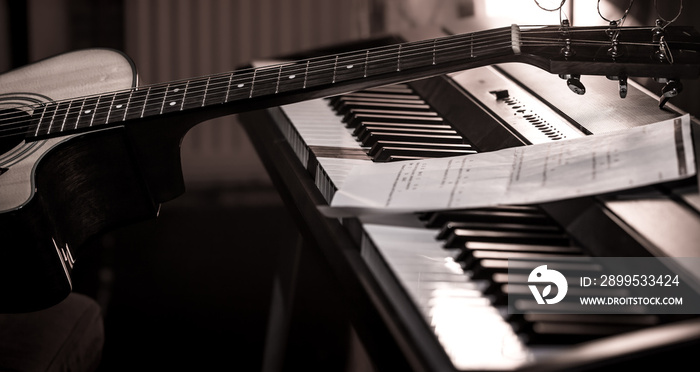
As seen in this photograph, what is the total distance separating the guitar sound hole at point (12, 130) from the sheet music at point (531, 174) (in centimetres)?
51

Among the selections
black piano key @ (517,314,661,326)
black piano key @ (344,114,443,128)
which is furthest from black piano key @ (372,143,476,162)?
black piano key @ (517,314,661,326)

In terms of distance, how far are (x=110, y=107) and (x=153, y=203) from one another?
0.48ft

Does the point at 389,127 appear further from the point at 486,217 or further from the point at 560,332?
the point at 560,332

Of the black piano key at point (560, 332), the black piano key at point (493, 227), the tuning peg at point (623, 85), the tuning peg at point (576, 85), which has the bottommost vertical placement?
the black piano key at point (493, 227)

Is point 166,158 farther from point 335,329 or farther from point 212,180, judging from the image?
point 212,180

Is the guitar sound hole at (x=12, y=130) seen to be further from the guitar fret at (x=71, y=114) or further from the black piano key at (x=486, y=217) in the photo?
the black piano key at (x=486, y=217)

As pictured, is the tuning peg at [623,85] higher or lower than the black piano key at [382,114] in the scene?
higher

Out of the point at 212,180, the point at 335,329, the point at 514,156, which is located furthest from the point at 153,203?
the point at 212,180

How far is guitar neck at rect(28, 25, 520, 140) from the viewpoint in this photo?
95 cm

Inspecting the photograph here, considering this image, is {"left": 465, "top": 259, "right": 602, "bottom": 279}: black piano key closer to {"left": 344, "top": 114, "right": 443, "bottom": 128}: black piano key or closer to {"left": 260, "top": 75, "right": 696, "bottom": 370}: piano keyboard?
{"left": 260, "top": 75, "right": 696, "bottom": 370}: piano keyboard

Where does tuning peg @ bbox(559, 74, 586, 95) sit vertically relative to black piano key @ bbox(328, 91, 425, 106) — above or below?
above

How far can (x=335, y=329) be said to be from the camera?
2123 millimetres

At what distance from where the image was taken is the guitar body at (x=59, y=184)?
900 millimetres
